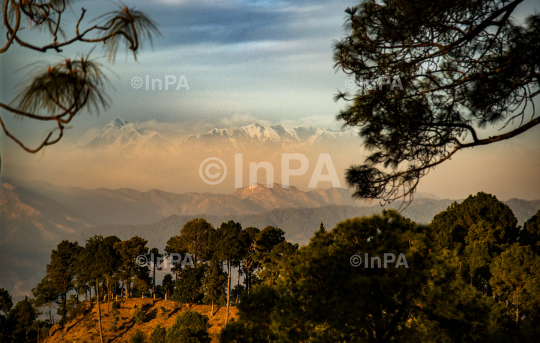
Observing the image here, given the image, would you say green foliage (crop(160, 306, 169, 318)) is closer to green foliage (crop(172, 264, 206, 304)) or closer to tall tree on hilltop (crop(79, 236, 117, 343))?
green foliage (crop(172, 264, 206, 304))

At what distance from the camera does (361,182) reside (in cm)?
799

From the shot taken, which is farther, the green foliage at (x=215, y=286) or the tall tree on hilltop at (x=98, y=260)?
the green foliage at (x=215, y=286)

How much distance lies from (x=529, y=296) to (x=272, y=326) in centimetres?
1985

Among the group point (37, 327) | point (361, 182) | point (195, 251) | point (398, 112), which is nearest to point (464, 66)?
point (398, 112)

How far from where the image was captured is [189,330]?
24.0m

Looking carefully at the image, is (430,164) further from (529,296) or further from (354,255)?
(529,296)

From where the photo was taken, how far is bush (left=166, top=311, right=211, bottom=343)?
2362cm

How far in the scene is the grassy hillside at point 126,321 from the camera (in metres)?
34.7

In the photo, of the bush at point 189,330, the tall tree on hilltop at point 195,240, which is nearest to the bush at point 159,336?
the bush at point 189,330

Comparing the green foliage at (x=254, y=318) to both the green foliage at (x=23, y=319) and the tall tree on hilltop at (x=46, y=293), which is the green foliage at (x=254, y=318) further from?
the green foliage at (x=23, y=319)

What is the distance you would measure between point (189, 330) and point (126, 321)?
51.1ft

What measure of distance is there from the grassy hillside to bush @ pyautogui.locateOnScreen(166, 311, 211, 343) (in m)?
7.54

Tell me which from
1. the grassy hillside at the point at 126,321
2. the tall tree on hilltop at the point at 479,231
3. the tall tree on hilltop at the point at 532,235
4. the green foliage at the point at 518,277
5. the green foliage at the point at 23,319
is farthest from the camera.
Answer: the green foliage at the point at 23,319

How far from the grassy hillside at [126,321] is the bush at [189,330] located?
754 centimetres
